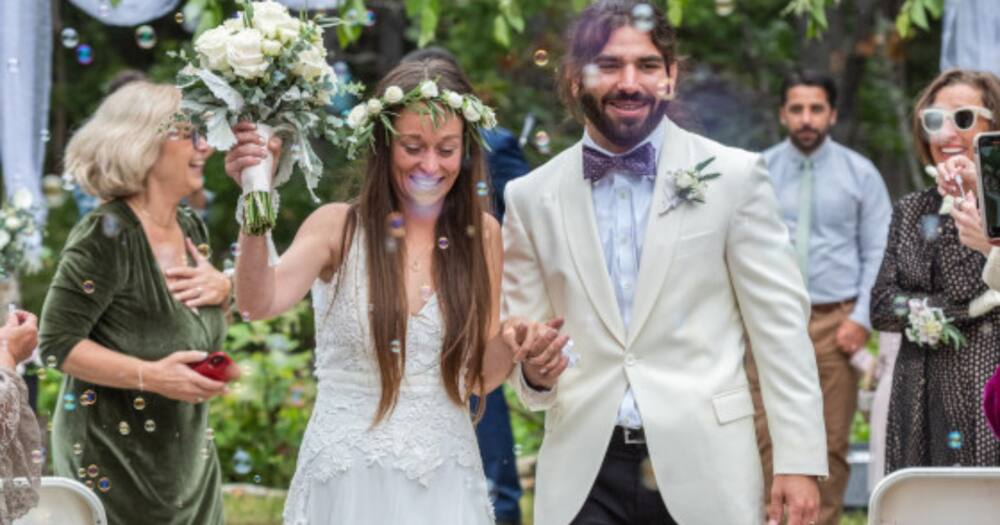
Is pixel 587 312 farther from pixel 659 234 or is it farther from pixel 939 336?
pixel 939 336

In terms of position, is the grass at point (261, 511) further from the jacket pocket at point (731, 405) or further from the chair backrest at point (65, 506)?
the chair backrest at point (65, 506)

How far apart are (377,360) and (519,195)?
0.63 meters

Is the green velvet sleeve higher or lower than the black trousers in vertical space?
higher

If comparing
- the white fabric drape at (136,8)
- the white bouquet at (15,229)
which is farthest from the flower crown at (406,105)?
the white fabric drape at (136,8)

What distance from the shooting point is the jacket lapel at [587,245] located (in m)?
4.23

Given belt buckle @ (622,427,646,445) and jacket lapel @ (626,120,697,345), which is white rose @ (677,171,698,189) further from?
belt buckle @ (622,427,646,445)

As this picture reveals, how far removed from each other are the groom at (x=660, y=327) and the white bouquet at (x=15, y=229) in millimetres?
3409

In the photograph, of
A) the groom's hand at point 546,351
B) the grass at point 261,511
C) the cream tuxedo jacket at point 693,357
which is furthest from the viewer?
the grass at point 261,511

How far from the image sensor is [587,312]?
4262 millimetres

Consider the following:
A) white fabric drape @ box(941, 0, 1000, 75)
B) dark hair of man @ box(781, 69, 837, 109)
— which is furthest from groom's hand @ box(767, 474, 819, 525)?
white fabric drape @ box(941, 0, 1000, 75)

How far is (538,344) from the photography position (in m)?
3.86

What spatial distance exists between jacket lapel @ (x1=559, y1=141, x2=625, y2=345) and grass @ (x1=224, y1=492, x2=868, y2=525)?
3.96 meters

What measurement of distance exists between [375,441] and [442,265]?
19.0 inches

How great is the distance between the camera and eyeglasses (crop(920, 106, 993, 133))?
557 cm
